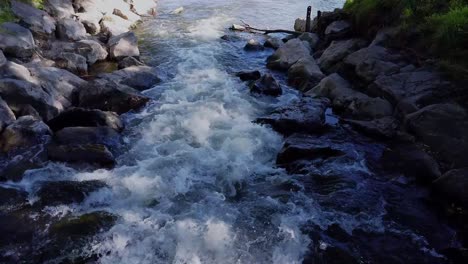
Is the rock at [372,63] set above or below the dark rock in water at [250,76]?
above

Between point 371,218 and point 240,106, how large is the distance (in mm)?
5583

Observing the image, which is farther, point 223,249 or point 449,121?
point 449,121

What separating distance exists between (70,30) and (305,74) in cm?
905

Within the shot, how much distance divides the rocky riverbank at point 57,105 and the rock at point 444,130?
6868 millimetres

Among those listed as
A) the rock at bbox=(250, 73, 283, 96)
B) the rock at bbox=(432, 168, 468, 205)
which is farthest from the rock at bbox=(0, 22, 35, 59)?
the rock at bbox=(432, 168, 468, 205)

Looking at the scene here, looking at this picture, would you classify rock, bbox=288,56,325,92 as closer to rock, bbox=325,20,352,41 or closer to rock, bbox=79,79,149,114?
rock, bbox=325,20,352,41

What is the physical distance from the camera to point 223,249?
6398 millimetres

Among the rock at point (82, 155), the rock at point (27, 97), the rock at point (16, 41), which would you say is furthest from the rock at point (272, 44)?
the rock at point (82, 155)

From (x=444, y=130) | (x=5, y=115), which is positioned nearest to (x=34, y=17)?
(x=5, y=115)

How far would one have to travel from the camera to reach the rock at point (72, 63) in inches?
501

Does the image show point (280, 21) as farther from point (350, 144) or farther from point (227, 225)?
point (227, 225)

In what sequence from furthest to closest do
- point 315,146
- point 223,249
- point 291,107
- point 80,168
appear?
point 291,107 → point 315,146 → point 80,168 → point 223,249

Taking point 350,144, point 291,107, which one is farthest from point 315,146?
point 291,107

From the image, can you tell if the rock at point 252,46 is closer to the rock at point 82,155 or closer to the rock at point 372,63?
the rock at point 372,63
